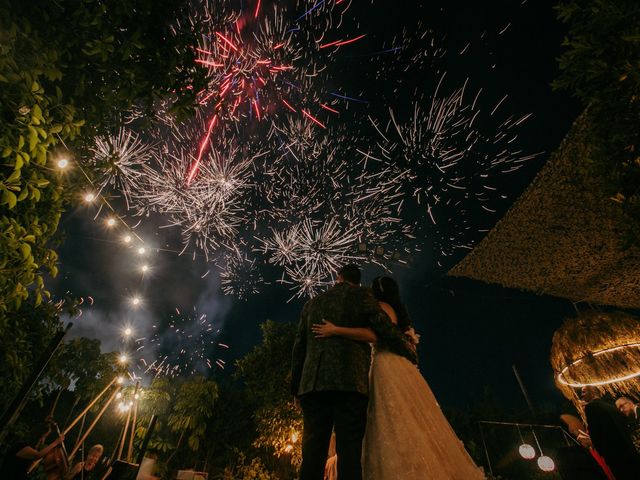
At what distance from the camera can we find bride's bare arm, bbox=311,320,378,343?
7.09ft

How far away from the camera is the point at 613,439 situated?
3.37 meters

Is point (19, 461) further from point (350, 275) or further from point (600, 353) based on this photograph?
point (600, 353)

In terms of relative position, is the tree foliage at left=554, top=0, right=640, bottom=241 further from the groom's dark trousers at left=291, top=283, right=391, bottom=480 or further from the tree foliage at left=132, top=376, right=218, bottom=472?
the tree foliage at left=132, top=376, right=218, bottom=472

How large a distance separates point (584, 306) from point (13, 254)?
10.1m

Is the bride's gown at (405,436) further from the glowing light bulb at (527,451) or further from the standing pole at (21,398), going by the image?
the glowing light bulb at (527,451)

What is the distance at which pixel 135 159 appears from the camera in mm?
7562

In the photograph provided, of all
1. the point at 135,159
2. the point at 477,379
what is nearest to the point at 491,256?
the point at 135,159

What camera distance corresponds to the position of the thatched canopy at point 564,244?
5102 millimetres

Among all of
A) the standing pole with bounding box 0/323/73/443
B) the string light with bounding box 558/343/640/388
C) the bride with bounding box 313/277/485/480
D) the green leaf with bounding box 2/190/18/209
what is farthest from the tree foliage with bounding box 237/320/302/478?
the green leaf with bounding box 2/190/18/209

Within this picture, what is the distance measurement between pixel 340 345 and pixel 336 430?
0.50m

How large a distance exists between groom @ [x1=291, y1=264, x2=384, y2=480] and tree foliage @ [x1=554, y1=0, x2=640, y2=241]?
9.24 feet

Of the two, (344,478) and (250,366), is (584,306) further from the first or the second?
(250,366)

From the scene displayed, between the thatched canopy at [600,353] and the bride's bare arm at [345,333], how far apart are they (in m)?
5.55

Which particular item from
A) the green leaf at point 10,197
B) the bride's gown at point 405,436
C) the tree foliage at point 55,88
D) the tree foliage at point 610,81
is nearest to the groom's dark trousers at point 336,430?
the bride's gown at point 405,436
